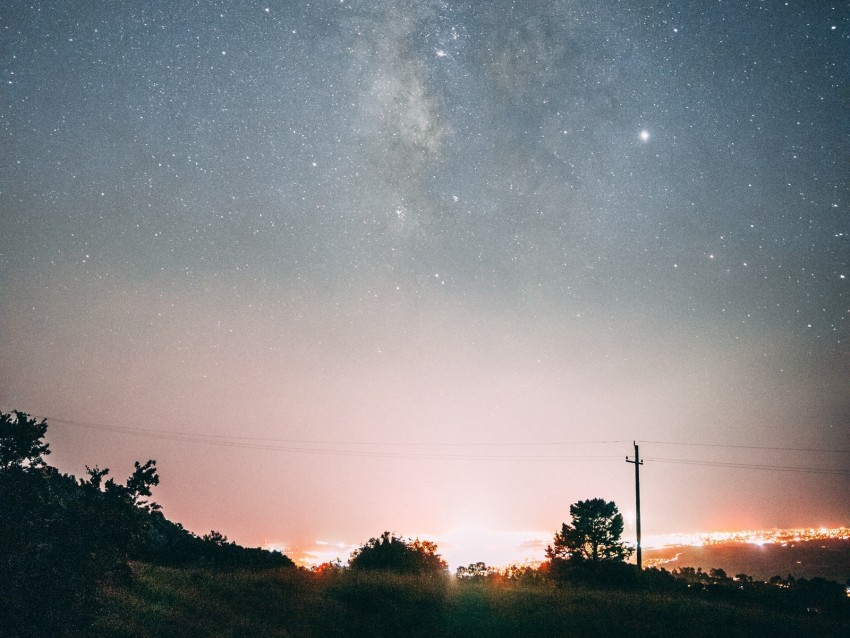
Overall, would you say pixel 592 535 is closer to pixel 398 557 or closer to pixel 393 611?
pixel 398 557

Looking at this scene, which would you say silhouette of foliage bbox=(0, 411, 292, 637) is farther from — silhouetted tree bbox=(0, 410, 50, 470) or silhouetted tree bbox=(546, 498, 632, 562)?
silhouetted tree bbox=(546, 498, 632, 562)

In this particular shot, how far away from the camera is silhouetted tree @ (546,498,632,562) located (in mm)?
41719

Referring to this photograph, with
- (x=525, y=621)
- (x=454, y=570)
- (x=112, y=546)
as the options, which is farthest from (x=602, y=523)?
(x=112, y=546)

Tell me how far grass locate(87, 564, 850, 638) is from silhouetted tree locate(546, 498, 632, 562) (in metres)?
25.3

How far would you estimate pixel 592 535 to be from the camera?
4241 centimetres

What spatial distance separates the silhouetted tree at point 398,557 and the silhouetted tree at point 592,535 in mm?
21647

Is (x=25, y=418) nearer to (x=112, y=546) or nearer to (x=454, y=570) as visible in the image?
(x=112, y=546)

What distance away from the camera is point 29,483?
8.75 m

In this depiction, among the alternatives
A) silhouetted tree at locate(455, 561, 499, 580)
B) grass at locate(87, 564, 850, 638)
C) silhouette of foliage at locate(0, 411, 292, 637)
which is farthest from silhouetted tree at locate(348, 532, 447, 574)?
silhouette of foliage at locate(0, 411, 292, 637)

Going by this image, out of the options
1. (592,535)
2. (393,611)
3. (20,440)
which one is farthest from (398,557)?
(592,535)

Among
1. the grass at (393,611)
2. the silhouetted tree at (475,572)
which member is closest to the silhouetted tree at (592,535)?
the silhouetted tree at (475,572)

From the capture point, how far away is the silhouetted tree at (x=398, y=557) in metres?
23.7

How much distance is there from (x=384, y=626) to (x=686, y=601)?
12913 millimetres

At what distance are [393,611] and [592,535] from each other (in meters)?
35.0
